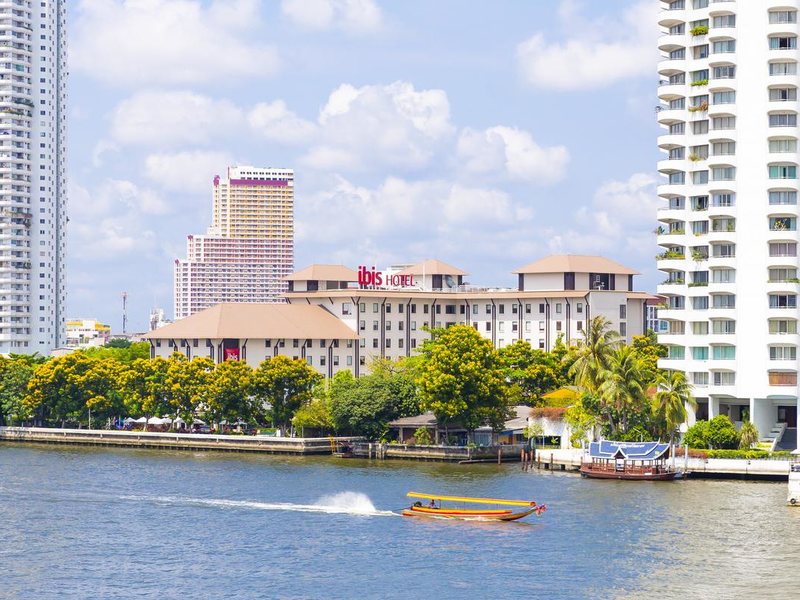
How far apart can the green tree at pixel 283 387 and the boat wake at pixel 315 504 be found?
158 ft

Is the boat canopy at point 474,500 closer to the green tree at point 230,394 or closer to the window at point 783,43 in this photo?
the window at point 783,43

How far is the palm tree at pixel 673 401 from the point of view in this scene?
437 ft

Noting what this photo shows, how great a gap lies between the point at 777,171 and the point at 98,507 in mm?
67256

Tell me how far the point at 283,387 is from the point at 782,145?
61.6 meters

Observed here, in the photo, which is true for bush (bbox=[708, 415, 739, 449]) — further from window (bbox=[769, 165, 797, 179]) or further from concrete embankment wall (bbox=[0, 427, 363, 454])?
concrete embankment wall (bbox=[0, 427, 363, 454])

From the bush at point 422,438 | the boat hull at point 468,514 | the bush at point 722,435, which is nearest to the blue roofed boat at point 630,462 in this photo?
the bush at point 722,435

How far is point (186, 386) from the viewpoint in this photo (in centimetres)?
17275

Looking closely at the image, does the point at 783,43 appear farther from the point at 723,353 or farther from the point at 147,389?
the point at 147,389

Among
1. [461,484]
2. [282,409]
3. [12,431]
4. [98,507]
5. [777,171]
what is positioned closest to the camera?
[98,507]

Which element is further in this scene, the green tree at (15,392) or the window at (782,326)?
the green tree at (15,392)

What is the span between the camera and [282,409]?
169m

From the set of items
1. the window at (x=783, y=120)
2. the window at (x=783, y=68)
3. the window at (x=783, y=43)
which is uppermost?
the window at (x=783, y=43)

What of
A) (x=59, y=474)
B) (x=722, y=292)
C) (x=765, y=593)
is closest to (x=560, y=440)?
(x=722, y=292)

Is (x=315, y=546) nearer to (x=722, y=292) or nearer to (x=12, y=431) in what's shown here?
(x=722, y=292)
